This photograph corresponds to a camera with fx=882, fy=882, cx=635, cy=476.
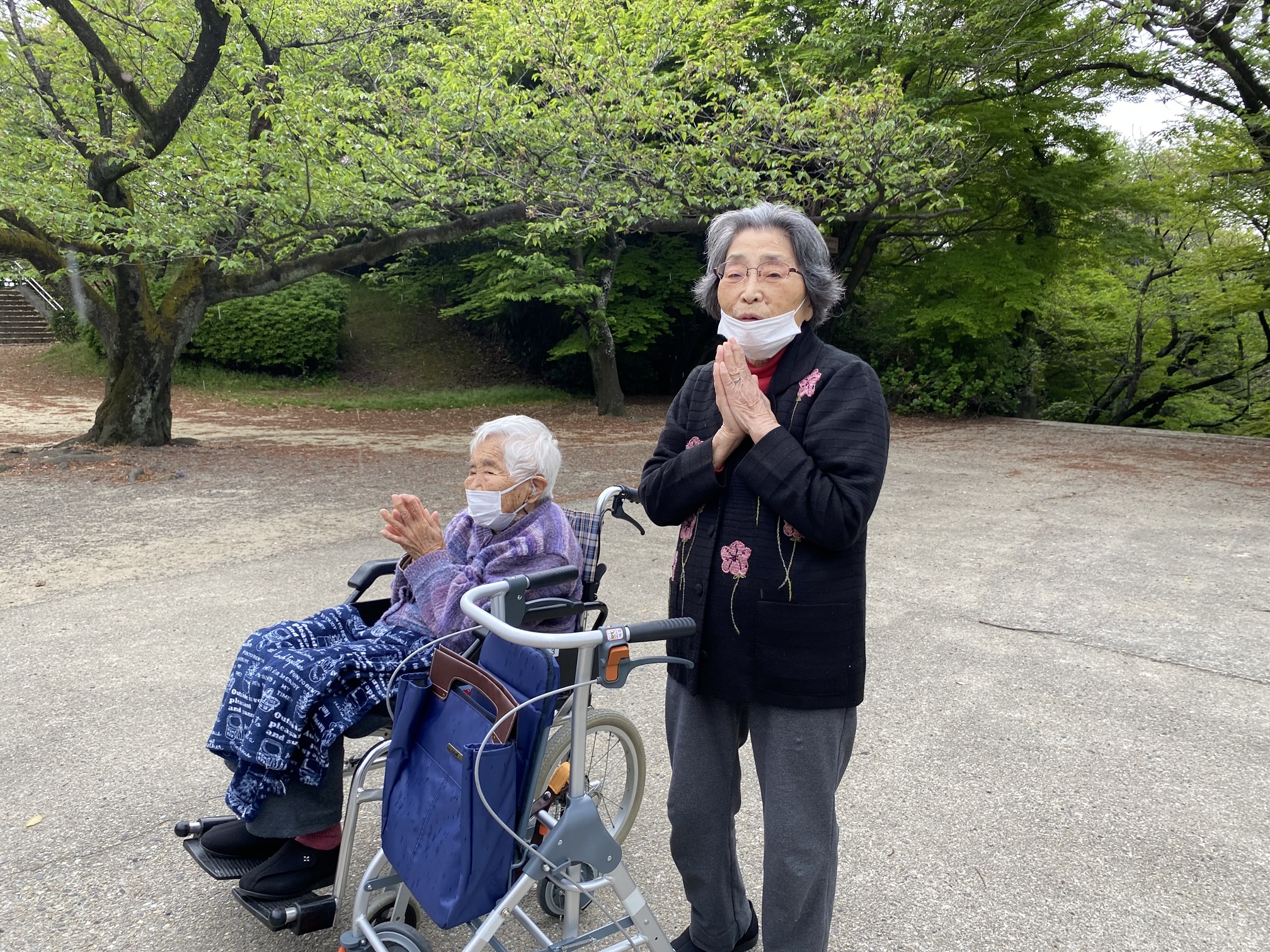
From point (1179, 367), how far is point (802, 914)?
835 inches

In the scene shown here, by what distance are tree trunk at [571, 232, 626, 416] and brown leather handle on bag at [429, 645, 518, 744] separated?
14.3m

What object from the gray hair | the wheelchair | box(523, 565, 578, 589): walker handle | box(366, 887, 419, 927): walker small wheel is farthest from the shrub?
the gray hair

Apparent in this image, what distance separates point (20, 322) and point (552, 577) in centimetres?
2849

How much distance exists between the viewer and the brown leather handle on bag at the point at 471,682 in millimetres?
1752

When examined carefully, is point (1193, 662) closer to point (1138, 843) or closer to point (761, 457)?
point (1138, 843)

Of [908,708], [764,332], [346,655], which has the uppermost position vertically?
[764,332]

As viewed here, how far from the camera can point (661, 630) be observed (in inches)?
64.1

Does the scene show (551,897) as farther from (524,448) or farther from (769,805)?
(524,448)

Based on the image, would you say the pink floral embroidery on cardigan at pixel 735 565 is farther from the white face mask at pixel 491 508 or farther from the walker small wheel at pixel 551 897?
the walker small wheel at pixel 551 897

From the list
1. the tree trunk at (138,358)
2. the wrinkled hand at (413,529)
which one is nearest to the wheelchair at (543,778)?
the wrinkled hand at (413,529)

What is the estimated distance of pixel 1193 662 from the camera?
168 inches

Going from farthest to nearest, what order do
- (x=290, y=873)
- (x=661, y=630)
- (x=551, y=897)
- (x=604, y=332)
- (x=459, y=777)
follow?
Result: 1. (x=604, y=332)
2. (x=551, y=897)
3. (x=290, y=873)
4. (x=459, y=777)
5. (x=661, y=630)

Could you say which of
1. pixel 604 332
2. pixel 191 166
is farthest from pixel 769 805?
pixel 604 332

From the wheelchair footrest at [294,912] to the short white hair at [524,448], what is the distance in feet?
3.87
